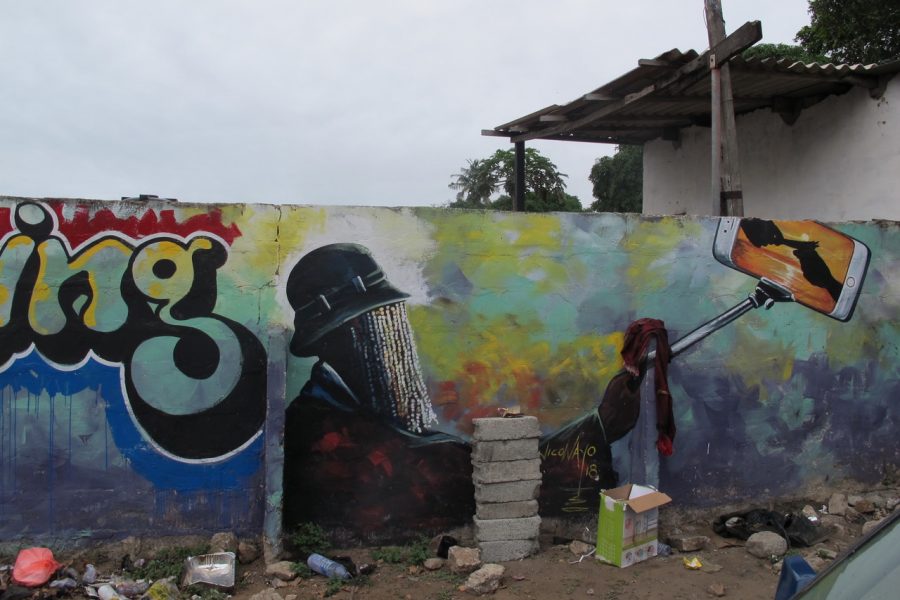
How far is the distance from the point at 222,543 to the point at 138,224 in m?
2.20

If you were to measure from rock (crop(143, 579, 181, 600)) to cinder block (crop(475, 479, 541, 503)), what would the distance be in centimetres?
199

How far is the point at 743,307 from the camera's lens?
570 cm

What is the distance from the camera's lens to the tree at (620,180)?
97.8 feet

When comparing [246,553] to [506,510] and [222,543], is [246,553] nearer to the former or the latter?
[222,543]

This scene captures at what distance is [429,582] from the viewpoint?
14.9ft

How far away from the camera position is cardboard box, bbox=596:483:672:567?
480cm

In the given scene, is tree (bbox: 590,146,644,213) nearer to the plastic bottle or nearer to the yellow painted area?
the yellow painted area

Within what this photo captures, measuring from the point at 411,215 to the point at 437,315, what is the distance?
75 cm

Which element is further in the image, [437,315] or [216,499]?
[437,315]

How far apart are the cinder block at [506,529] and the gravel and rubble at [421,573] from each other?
0.49ft

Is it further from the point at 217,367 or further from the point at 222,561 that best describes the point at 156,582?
the point at 217,367

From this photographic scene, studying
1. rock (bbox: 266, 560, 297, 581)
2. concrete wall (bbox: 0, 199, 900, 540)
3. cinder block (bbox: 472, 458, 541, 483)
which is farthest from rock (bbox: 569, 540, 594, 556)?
rock (bbox: 266, 560, 297, 581)

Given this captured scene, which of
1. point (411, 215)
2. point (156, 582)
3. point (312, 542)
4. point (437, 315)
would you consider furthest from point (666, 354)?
point (156, 582)

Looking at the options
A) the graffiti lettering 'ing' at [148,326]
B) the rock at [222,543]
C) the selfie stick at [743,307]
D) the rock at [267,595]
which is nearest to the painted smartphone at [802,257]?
the selfie stick at [743,307]
